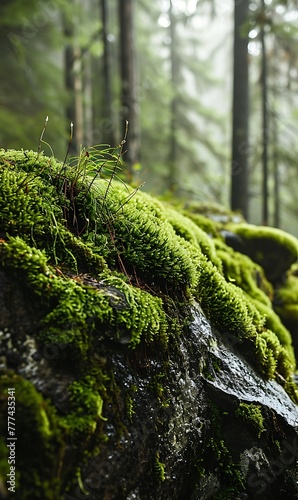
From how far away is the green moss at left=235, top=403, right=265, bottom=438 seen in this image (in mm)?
2104

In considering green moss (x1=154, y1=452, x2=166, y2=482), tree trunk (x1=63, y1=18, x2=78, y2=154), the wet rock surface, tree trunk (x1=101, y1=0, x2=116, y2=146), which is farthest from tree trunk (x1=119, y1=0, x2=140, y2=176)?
green moss (x1=154, y1=452, x2=166, y2=482)

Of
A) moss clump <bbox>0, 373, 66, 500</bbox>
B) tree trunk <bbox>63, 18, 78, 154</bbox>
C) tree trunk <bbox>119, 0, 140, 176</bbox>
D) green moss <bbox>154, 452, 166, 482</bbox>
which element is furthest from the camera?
tree trunk <bbox>63, 18, 78, 154</bbox>

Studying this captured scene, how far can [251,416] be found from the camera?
2.11m

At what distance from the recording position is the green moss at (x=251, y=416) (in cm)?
210

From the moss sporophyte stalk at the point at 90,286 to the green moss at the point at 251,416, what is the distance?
1.24ft

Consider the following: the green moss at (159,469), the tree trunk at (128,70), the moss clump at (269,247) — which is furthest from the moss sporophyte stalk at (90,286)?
the tree trunk at (128,70)

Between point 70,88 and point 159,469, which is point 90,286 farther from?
point 70,88

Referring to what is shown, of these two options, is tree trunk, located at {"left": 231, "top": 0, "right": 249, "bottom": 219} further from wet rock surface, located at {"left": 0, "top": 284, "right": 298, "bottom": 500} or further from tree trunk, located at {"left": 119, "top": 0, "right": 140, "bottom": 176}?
wet rock surface, located at {"left": 0, "top": 284, "right": 298, "bottom": 500}

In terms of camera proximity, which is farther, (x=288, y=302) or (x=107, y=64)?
(x=107, y=64)

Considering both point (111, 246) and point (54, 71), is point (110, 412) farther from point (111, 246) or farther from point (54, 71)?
point (54, 71)

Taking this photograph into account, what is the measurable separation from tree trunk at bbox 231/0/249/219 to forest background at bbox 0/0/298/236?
2 cm

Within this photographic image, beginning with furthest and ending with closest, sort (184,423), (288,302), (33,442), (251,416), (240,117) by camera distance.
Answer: (240,117) < (288,302) < (251,416) < (184,423) < (33,442)

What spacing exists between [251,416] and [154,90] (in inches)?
549

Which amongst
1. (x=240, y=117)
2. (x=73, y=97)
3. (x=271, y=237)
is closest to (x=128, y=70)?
(x=240, y=117)
